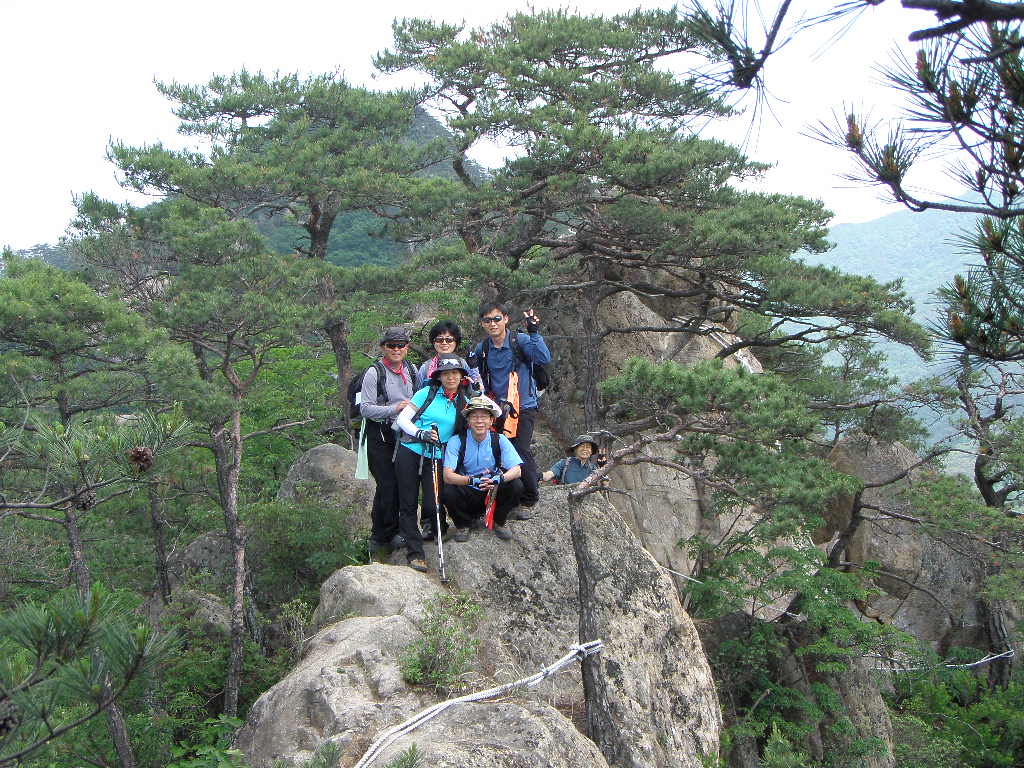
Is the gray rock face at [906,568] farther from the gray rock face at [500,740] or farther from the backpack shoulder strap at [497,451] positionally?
the gray rock face at [500,740]

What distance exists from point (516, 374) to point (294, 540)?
10.7 feet

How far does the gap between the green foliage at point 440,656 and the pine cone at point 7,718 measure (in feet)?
→ 8.31

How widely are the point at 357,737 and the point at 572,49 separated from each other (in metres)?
9.94

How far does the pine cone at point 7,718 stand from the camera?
2895 millimetres

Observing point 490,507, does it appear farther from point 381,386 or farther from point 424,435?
point 381,386

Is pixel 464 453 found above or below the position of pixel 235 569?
above

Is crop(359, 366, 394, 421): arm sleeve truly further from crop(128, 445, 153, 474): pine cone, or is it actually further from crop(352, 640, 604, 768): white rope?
crop(128, 445, 153, 474): pine cone

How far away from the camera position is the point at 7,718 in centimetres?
289

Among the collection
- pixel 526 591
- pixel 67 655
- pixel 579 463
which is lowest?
pixel 526 591

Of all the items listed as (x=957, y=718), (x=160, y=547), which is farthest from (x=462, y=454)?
(x=957, y=718)

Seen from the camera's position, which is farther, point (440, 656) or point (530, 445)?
point (530, 445)

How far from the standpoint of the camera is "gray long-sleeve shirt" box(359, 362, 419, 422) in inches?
267

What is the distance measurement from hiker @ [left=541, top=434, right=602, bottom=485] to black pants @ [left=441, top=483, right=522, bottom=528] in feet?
2.86

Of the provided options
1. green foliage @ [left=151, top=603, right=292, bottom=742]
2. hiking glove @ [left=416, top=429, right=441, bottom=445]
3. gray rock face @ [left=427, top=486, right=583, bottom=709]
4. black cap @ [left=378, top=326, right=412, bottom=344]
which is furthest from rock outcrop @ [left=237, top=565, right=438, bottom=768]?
green foliage @ [left=151, top=603, right=292, bottom=742]
